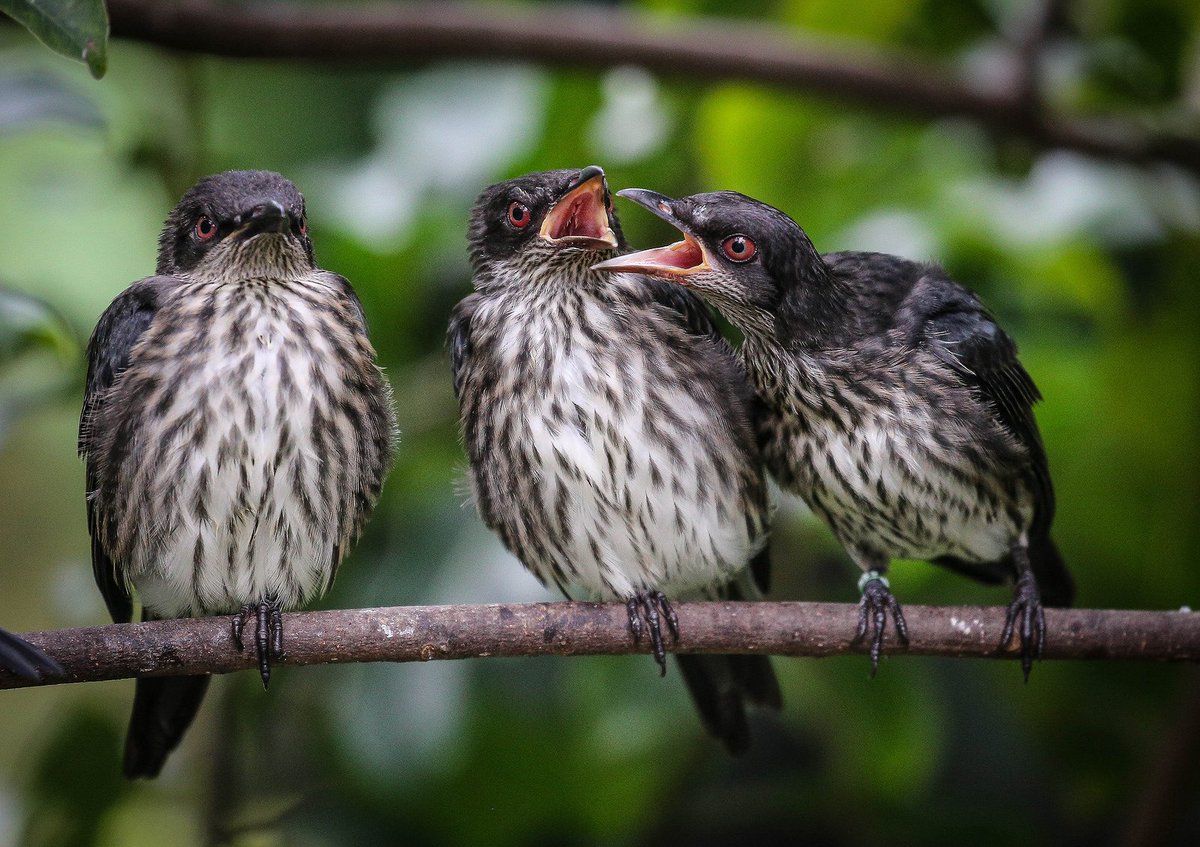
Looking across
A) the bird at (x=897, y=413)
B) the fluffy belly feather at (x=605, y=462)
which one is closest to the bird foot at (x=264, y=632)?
the fluffy belly feather at (x=605, y=462)

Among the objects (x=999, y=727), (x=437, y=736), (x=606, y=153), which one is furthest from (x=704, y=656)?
(x=606, y=153)

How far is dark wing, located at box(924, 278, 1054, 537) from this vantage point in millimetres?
3730

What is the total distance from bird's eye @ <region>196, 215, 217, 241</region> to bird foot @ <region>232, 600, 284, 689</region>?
0.85 meters

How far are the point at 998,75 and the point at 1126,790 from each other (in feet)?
8.55

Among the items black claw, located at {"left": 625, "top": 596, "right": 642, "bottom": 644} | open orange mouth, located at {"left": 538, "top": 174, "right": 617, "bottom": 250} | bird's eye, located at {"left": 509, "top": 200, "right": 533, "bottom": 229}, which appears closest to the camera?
black claw, located at {"left": 625, "top": 596, "right": 642, "bottom": 644}

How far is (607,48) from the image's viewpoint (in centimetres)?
464

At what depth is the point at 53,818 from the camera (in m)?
4.68

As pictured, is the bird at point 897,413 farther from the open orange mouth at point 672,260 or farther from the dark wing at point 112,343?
the dark wing at point 112,343

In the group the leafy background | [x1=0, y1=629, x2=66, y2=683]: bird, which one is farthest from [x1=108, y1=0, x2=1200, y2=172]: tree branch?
[x1=0, y1=629, x2=66, y2=683]: bird

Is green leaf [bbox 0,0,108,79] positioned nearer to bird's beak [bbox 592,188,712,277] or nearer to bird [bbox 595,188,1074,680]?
bird's beak [bbox 592,188,712,277]

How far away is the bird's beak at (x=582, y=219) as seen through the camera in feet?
11.2

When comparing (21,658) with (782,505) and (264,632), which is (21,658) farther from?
(782,505)

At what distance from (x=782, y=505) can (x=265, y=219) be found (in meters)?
2.00

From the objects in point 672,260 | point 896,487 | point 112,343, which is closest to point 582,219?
point 672,260
